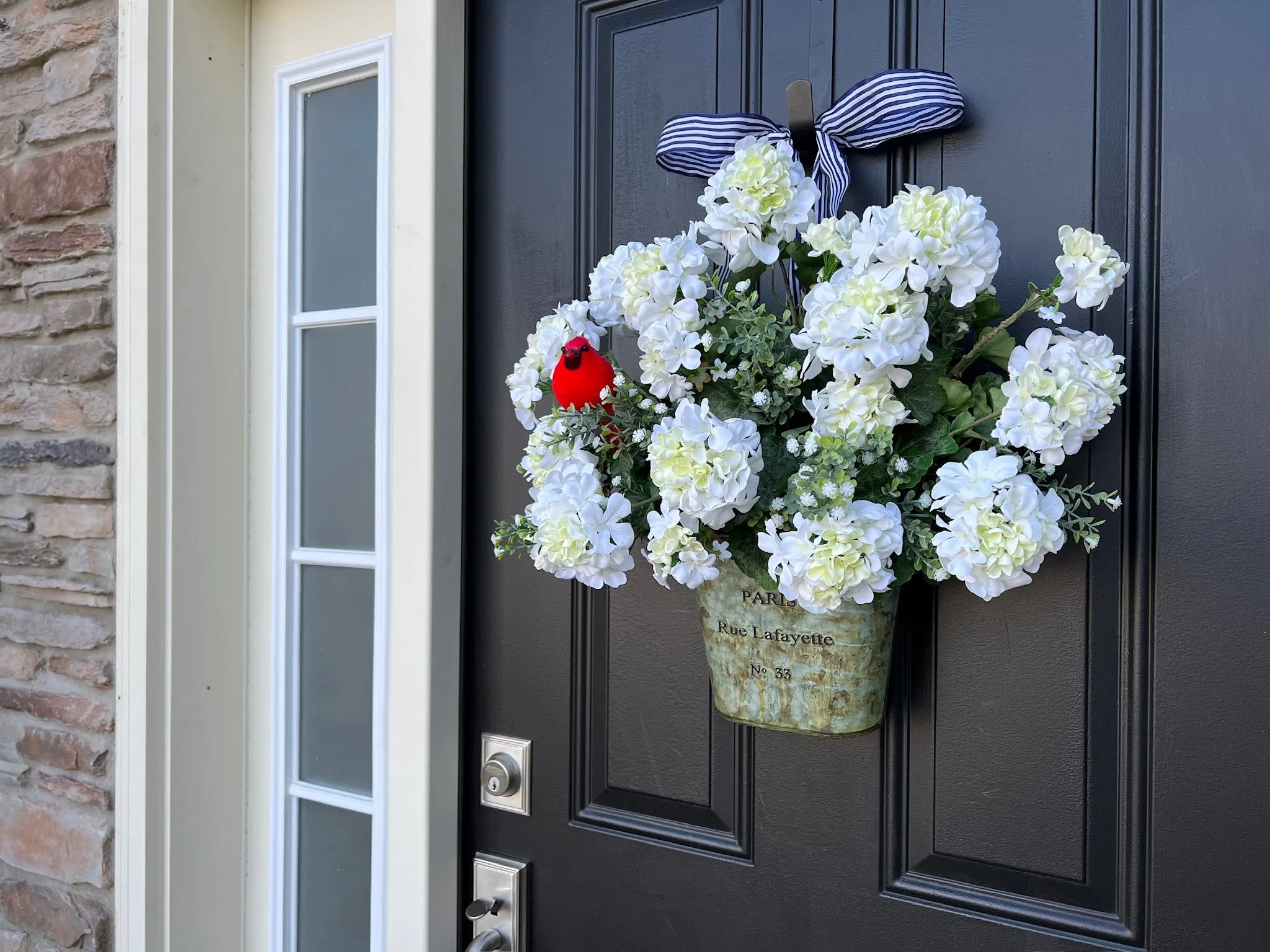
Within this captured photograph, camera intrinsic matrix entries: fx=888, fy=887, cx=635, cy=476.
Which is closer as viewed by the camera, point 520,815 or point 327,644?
point 520,815

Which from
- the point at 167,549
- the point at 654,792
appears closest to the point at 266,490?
the point at 167,549

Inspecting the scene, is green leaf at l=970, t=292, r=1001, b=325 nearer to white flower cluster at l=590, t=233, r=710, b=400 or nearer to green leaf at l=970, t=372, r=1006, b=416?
green leaf at l=970, t=372, r=1006, b=416

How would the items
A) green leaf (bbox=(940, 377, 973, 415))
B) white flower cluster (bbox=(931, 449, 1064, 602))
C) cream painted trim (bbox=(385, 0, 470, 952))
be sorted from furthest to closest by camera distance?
cream painted trim (bbox=(385, 0, 470, 952))
green leaf (bbox=(940, 377, 973, 415))
white flower cluster (bbox=(931, 449, 1064, 602))

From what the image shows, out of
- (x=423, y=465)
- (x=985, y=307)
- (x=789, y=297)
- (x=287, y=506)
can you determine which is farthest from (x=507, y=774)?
(x=985, y=307)

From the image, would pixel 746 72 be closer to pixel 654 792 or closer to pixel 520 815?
pixel 654 792

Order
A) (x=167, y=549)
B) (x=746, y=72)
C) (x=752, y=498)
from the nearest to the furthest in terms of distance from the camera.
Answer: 1. (x=752, y=498)
2. (x=746, y=72)
3. (x=167, y=549)

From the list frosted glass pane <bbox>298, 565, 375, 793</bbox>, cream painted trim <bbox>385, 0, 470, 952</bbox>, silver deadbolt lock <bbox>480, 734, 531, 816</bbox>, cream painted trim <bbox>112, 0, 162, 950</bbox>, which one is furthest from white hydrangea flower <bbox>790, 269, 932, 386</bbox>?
cream painted trim <bbox>112, 0, 162, 950</bbox>

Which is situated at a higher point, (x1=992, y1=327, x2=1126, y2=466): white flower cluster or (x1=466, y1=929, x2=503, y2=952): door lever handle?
(x1=992, y1=327, x2=1126, y2=466): white flower cluster

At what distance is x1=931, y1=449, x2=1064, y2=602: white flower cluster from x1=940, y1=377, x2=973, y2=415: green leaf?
0.07m

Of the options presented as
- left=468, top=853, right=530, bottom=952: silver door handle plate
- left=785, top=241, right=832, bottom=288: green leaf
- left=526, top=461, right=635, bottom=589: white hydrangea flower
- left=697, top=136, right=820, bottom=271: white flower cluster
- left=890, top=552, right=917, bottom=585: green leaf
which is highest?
left=697, top=136, right=820, bottom=271: white flower cluster

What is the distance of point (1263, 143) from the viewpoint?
0.88m

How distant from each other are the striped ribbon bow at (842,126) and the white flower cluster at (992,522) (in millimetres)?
371

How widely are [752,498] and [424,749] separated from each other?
0.71 metres

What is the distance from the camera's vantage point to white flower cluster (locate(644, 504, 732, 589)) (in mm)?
790
